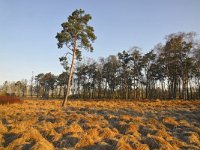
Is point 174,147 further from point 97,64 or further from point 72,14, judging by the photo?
point 97,64

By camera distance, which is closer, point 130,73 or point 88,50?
point 88,50

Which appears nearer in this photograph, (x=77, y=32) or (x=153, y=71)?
(x=77, y=32)

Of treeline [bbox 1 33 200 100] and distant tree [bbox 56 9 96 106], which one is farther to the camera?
treeline [bbox 1 33 200 100]

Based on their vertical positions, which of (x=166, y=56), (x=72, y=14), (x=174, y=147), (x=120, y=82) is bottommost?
(x=174, y=147)

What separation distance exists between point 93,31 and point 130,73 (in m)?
27.5

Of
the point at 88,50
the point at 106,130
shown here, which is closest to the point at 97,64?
the point at 88,50

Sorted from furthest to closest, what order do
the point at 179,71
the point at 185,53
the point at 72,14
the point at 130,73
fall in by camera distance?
the point at 130,73
the point at 179,71
the point at 185,53
the point at 72,14

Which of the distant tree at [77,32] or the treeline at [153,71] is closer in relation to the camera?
the distant tree at [77,32]

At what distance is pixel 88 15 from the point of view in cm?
2208

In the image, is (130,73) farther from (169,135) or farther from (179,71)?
(169,135)

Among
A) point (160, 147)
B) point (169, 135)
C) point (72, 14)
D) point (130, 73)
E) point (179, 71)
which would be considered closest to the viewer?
point (160, 147)

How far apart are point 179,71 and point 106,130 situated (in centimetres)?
3318

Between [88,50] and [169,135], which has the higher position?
[88,50]

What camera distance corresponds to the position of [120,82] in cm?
5544
